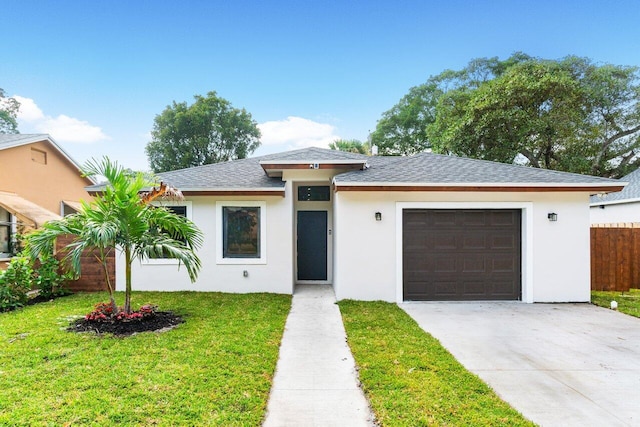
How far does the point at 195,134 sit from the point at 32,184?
21506 millimetres

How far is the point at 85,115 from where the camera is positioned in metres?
21.5

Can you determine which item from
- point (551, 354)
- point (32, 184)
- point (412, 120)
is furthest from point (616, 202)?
point (32, 184)

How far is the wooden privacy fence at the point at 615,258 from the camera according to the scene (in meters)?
10.0

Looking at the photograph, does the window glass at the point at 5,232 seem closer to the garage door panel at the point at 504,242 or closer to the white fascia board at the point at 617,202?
the garage door panel at the point at 504,242

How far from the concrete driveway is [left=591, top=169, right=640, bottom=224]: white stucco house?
30.6 ft

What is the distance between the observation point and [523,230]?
856 centimetres

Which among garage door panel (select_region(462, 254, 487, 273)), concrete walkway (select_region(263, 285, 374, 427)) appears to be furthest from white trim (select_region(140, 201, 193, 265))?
garage door panel (select_region(462, 254, 487, 273))

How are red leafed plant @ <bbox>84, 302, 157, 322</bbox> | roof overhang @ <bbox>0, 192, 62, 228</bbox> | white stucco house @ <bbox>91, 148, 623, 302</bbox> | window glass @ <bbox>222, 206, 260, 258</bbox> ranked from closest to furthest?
red leafed plant @ <bbox>84, 302, 157, 322</bbox> → white stucco house @ <bbox>91, 148, 623, 302</bbox> → window glass @ <bbox>222, 206, 260, 258</bbox> → roof overhang @ <bbox>0, 192, 62, 228</bbox>

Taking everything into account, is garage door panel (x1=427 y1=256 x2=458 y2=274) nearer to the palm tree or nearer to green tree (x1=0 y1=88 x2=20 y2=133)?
the palm tree

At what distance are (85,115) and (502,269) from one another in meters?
25.6

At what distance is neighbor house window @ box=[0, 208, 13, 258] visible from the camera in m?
11.6

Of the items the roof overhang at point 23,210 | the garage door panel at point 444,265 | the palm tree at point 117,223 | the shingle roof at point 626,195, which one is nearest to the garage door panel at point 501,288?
the garage door panel at point 444,265

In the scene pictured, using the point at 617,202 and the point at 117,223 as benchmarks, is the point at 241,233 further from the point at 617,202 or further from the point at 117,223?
the point at 617,202

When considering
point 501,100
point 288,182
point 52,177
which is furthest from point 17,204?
point 501,100
